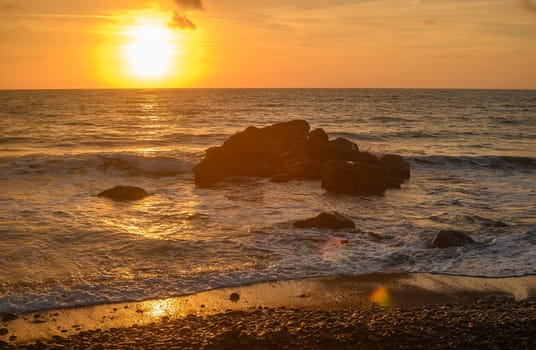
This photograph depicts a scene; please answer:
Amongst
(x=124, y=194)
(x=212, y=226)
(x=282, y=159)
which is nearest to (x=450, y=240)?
(x=212, y=226)

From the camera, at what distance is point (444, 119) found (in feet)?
227

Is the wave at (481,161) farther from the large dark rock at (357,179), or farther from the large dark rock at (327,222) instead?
the large dark rock at (327,222)

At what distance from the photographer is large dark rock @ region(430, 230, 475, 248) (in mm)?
14336

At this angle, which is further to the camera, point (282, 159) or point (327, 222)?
point (282, 159)

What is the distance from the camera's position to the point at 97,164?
101ft

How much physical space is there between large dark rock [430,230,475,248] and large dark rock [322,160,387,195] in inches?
325

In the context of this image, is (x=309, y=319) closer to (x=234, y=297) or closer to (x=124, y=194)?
(x=234, y=297)

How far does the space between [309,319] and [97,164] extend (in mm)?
24421

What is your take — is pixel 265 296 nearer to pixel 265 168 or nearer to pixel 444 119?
pixel 265 168

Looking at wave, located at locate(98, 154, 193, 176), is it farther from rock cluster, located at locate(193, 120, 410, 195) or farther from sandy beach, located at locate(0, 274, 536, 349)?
sandy beach, located at locate(0, 274, 536, 349)

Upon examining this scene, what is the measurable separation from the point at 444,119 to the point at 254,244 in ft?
197

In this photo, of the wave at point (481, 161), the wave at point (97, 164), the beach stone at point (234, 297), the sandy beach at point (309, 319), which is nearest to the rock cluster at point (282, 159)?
the wave at point (97, 164)

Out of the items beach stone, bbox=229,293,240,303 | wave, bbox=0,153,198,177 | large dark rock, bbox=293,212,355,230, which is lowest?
beach stone, bbox=229,293,240,303

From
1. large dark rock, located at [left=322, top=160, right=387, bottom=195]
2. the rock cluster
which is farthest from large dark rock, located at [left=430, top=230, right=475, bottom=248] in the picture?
the rock cluster
